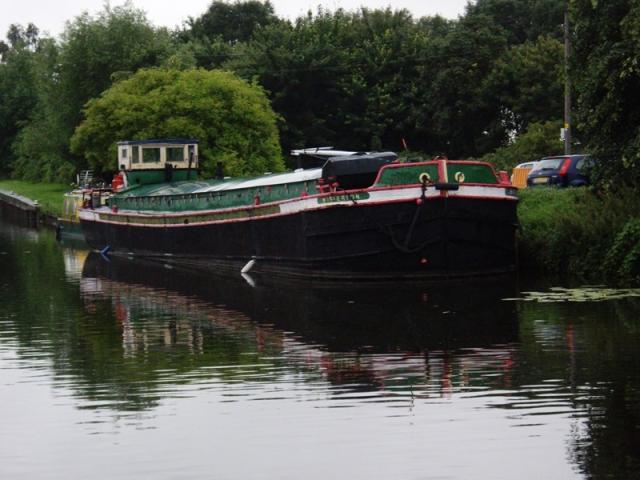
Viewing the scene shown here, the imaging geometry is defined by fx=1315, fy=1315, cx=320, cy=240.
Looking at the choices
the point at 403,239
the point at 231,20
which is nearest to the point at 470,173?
the point at 403,239

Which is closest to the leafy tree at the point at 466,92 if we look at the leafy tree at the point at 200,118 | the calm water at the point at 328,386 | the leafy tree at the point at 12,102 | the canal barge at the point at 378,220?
the leafy tree at the point at 200,118

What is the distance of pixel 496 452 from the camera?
1425 cm

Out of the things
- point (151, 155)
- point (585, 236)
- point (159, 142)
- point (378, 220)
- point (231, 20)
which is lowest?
point (585, 236)

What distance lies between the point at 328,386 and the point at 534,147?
138ft

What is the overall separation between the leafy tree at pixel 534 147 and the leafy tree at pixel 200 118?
12233 millimetres

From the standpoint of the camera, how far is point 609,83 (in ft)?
104

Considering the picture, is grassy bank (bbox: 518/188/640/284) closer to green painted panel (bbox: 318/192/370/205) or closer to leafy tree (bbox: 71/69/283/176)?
green painted panel (bbox: 318/192/370/205)

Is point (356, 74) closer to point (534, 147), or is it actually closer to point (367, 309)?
point (534, 147)

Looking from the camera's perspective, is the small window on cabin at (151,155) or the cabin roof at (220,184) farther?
the small window on cabin at (151,155)

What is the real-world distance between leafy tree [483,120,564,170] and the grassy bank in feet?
72.0

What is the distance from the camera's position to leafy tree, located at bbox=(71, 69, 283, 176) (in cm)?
6462

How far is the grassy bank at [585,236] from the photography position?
31125mm

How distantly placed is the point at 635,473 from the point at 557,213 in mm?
21832

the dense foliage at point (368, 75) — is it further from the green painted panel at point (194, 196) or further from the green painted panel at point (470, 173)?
the green painted panel at point (470, 173)
